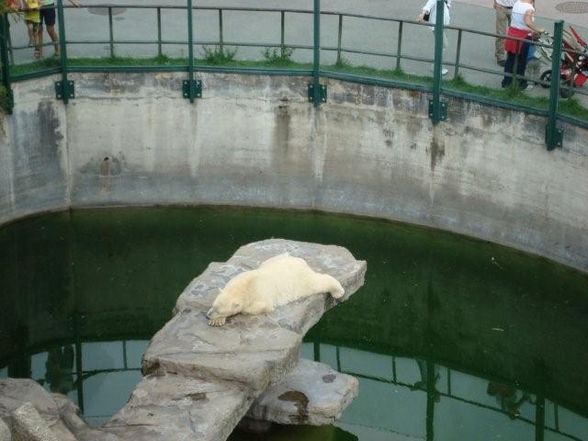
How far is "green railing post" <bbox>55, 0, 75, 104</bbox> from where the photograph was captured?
21109 millimetres

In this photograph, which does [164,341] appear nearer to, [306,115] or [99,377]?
[99,377]

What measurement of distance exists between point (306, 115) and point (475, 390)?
5606 mm

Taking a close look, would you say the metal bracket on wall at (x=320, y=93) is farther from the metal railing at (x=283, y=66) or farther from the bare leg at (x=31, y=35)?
the bare leg at (x=31, y=35)

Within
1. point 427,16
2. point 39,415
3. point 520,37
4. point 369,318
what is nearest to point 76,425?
point 39,415

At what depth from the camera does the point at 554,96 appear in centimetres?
1952

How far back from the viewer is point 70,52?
2191cm

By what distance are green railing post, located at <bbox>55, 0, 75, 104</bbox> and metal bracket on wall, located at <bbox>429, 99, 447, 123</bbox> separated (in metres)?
5.62

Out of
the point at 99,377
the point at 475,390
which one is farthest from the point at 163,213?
the point at 475,390

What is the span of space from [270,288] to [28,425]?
3883 mm

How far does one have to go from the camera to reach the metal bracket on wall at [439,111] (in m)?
20.8

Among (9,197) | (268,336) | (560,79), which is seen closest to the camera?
(268,336)

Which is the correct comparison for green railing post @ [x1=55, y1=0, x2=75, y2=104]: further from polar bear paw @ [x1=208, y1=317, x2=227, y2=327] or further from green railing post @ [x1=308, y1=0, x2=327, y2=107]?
polar bear paw @ [x1=208, y1=317, x2=227, y2=327]

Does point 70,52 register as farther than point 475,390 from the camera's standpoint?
Yes

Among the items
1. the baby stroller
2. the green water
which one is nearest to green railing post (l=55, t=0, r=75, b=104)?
the green water
